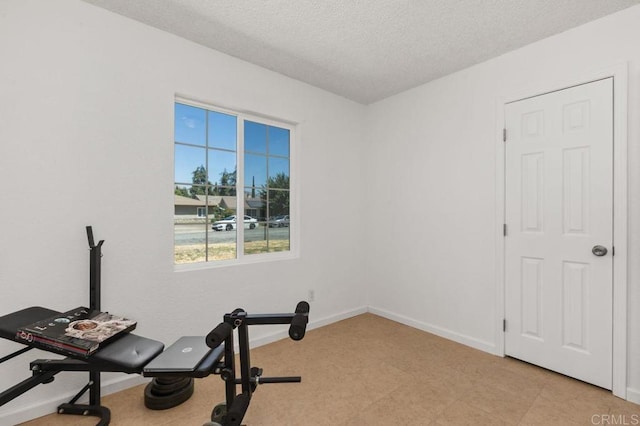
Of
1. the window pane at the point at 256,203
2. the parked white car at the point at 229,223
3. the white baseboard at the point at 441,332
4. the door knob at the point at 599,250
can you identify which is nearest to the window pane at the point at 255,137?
the window pane at the point at 256,203

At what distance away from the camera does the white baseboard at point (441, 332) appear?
283cm

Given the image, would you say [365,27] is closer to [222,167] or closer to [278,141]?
[278,141]

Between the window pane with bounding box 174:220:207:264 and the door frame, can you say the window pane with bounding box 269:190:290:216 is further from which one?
the door frame

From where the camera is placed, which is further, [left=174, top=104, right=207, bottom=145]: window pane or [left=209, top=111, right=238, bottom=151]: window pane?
[left=209, top=111, right=238, bottom=151]: window pane

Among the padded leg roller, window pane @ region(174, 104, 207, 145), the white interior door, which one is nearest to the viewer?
the padded leg roller

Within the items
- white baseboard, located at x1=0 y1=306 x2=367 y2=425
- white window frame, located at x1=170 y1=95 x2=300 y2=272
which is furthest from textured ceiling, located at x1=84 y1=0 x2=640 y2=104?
white baseboard, located at x1=0 y1=306 x2=367 y2=425

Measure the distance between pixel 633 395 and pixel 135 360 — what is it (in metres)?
3.14

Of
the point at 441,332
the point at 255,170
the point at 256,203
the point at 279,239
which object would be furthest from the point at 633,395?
the point at 255,170

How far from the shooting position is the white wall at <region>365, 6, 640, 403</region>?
2135mm

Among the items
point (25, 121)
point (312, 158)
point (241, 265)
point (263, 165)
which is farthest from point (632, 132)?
point (25, 121)

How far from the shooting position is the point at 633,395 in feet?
6.77

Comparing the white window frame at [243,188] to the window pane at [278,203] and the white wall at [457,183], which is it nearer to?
the window pane at [278,203]

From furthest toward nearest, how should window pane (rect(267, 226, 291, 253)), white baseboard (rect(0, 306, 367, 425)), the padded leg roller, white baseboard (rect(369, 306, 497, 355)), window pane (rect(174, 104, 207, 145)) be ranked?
window pane (rect(267, 226, 291, 253))
white baseboard (rect(369, 306, 497, 355))
window pane (rect(174, 104, 207, 145))
the padded leg roller
white baseboard (rect(0, 306, 367, 425))

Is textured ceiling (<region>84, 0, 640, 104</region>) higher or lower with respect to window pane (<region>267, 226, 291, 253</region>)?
higher
